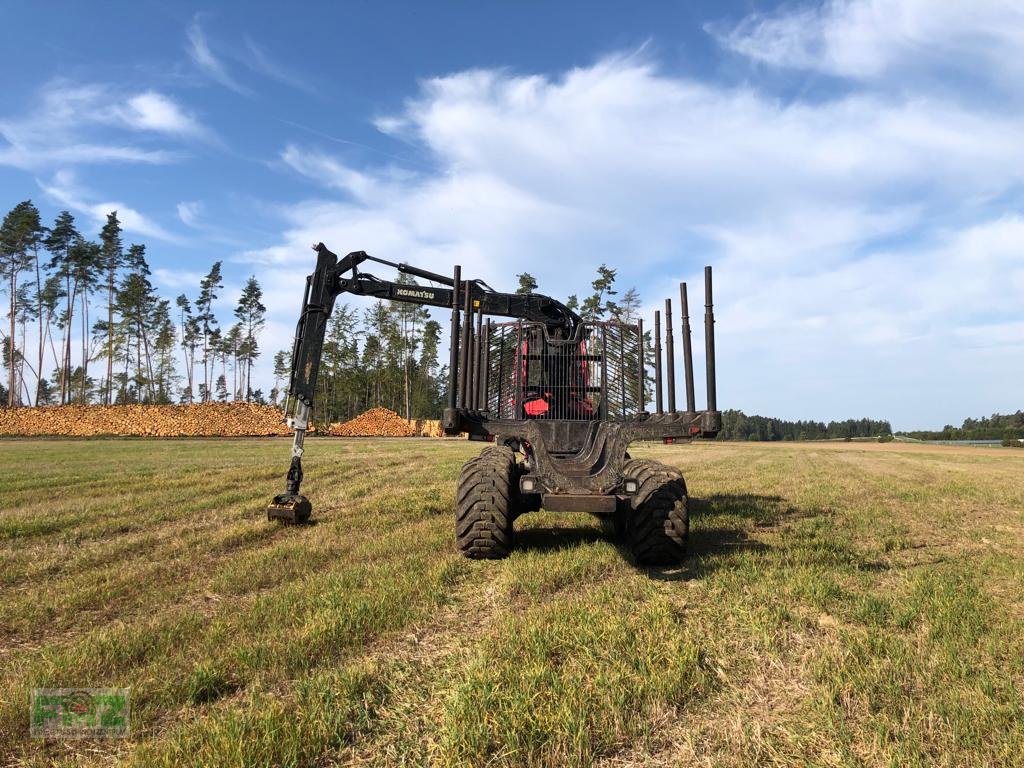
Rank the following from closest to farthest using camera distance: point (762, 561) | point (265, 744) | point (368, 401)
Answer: point (265, 744), point (762, 561), point (368, 401)

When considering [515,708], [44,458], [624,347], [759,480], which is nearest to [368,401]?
[44,458]

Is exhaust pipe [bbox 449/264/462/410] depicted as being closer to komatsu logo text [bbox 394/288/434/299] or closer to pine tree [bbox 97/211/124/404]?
komatsu logo text [bbox 394/288/434/299]

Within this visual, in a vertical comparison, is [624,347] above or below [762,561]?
above

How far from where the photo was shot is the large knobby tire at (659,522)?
218 inches

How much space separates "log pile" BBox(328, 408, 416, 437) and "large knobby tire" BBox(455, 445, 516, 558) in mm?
40580

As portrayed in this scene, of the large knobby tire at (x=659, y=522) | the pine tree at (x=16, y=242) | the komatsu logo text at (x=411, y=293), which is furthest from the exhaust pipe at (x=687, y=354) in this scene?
the pine tree at (x=16, y=242)

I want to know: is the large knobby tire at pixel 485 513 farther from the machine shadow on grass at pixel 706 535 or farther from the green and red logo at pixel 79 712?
the green and red logo at pixel 79 712

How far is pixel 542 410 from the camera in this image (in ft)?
25.6

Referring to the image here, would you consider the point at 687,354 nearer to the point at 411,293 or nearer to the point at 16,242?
the point at 411,293

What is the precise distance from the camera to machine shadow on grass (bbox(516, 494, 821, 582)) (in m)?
5.68

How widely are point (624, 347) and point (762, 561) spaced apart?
10.4 ft

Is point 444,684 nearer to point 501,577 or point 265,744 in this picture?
point 265,744

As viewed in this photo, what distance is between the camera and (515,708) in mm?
2799

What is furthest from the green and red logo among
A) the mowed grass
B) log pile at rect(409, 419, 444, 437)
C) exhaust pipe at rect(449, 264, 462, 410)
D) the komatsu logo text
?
log pile at rect(409, 419, 444, 437)
